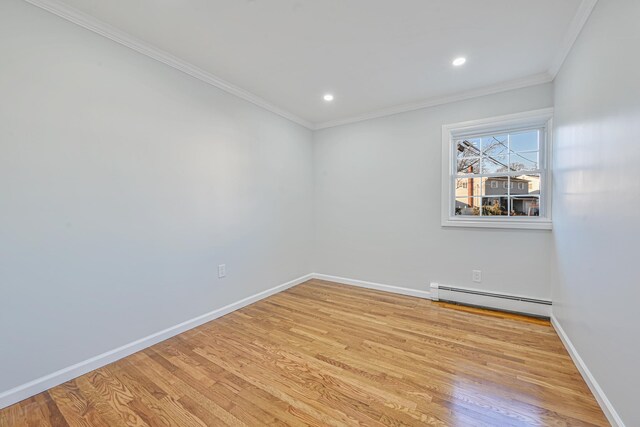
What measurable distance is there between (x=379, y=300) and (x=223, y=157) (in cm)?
250

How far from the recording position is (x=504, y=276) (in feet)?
9.46

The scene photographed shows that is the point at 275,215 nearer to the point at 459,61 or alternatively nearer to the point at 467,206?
the point at 467,206

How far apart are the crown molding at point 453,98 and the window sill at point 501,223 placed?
1.41 meters

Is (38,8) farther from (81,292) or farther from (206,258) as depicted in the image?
(206,258)

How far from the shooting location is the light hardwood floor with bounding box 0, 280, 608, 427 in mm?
1478

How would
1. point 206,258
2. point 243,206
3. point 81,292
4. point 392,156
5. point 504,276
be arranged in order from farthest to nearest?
point 392,156, point 243,206, point 504,276, point 206,258, point 81,292

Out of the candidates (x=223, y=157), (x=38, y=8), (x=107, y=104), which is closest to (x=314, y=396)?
(x=223, y=157)

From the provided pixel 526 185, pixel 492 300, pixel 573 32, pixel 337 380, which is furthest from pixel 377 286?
pixel 573 32

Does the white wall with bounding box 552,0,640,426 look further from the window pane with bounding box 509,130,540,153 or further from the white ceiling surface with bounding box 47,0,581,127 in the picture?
the window pane with bounding box 509,130,540,153

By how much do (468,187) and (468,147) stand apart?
48 cm

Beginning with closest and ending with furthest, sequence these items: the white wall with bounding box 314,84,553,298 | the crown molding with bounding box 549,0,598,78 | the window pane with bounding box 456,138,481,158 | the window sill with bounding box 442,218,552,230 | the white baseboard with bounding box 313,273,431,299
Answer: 1. the crown molding with bounding box 549,0,598,78
2. the window sill with bounding box 442,218,552,230
3. the white wall with bounding box 314,84,553,298
4. the window pane with bounding box 456,138,481,158
5. the white baseboard with bounding box 313,273,431,299

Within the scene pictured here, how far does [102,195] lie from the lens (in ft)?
6.42

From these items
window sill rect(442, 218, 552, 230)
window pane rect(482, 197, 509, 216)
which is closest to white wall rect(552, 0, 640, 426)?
window sill rect(442, 218, 552, 230)

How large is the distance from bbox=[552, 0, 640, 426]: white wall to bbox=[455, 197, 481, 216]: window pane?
92cm
